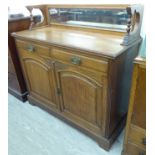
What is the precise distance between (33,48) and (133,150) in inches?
45.8

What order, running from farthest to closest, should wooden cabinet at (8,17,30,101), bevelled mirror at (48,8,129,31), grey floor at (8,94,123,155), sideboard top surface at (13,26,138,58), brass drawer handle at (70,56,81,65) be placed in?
wooden cabinet at (8,17,30,101) < grey floor at (8,94,123,155) < bevelled mirror at (48,8,129,31) < brass drawer handle at (70,56,81,65) < sideboard top surface at (13,26,138,58)

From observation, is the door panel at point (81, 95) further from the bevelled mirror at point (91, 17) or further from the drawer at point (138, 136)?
the bevelled mirror at point (91, 17)

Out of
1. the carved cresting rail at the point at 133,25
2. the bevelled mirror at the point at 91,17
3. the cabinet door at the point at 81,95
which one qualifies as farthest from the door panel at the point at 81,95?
the bevelled mirror at the point at 91,17

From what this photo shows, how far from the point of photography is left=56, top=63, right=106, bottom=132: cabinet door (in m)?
A: 1.18

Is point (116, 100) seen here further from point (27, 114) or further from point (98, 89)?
point (27, 114)

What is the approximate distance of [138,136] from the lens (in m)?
1.07

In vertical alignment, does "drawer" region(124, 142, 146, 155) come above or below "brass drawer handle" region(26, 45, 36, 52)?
below

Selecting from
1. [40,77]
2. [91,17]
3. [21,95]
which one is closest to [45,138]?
[40,77]

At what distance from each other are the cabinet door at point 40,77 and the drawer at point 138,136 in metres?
0.79

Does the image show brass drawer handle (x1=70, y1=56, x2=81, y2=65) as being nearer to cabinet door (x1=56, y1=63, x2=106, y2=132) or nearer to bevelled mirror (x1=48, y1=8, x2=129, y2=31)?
cabinet door (x1=56, y1=63, x2=106, y2=132)

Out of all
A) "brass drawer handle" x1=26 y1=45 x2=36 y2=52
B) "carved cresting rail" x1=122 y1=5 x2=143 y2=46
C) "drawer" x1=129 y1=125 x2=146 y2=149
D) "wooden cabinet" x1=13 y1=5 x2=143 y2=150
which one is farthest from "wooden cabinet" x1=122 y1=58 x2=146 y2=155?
"brass drawer handle" x1=26 y1=45 x2=36 y2=52

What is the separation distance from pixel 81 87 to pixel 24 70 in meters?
0.82

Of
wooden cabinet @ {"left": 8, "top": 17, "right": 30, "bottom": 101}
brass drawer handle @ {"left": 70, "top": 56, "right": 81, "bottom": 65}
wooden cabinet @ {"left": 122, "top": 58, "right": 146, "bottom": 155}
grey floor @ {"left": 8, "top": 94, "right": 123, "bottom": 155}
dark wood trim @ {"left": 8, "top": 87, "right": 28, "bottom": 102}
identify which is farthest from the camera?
dark wood trim @ {"left": 8, "top": 87, "right": 28, "bottom": 102}

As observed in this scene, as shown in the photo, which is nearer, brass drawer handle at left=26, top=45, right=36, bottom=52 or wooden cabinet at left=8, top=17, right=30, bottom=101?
brass drawer handle at left=26, top=45, right=36, bottom=52
